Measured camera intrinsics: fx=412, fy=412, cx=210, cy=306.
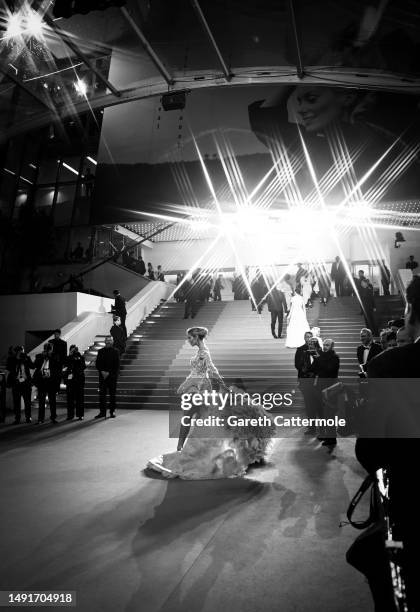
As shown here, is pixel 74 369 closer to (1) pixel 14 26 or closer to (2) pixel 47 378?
(2) pixel 47 378

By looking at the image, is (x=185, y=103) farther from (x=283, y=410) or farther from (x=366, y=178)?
(x=283, y=410)

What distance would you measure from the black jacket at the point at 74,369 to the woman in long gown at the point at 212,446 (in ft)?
14.5

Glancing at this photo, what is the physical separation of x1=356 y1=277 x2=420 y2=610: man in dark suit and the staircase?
28.6 ft

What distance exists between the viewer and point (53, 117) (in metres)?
18.5

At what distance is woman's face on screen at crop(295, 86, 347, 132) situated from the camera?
1575cm

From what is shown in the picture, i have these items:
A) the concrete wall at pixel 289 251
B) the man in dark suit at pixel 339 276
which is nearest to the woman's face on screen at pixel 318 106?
the man in dark suit at pixel 339 276

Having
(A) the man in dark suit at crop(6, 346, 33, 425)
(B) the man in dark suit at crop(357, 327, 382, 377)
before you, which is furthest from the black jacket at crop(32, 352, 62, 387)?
(B) the man in dark suit at crop(357, 327, 382, 377)

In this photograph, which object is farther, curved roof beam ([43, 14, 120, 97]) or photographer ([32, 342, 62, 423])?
curved roof beam ([43, 14, 120, 97])

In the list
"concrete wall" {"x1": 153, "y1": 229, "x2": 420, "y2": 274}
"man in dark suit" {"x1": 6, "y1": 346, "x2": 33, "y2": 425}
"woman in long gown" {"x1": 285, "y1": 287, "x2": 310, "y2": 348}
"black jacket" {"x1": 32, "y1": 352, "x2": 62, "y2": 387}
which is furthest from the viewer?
"concrete wall" {"x1": 153, "y1": 229, "x2": 420, "y2": 274}

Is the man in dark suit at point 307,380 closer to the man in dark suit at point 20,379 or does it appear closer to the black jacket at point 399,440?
the black jacket at point 399,440

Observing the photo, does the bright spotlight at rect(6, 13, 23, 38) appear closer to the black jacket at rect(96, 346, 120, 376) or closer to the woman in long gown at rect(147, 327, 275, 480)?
the black jacket at rect(96, 346, 120, 376)

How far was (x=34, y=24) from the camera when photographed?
→ 13133 millimetres

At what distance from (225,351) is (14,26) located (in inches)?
492

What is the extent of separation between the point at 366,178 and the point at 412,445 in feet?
49.1
